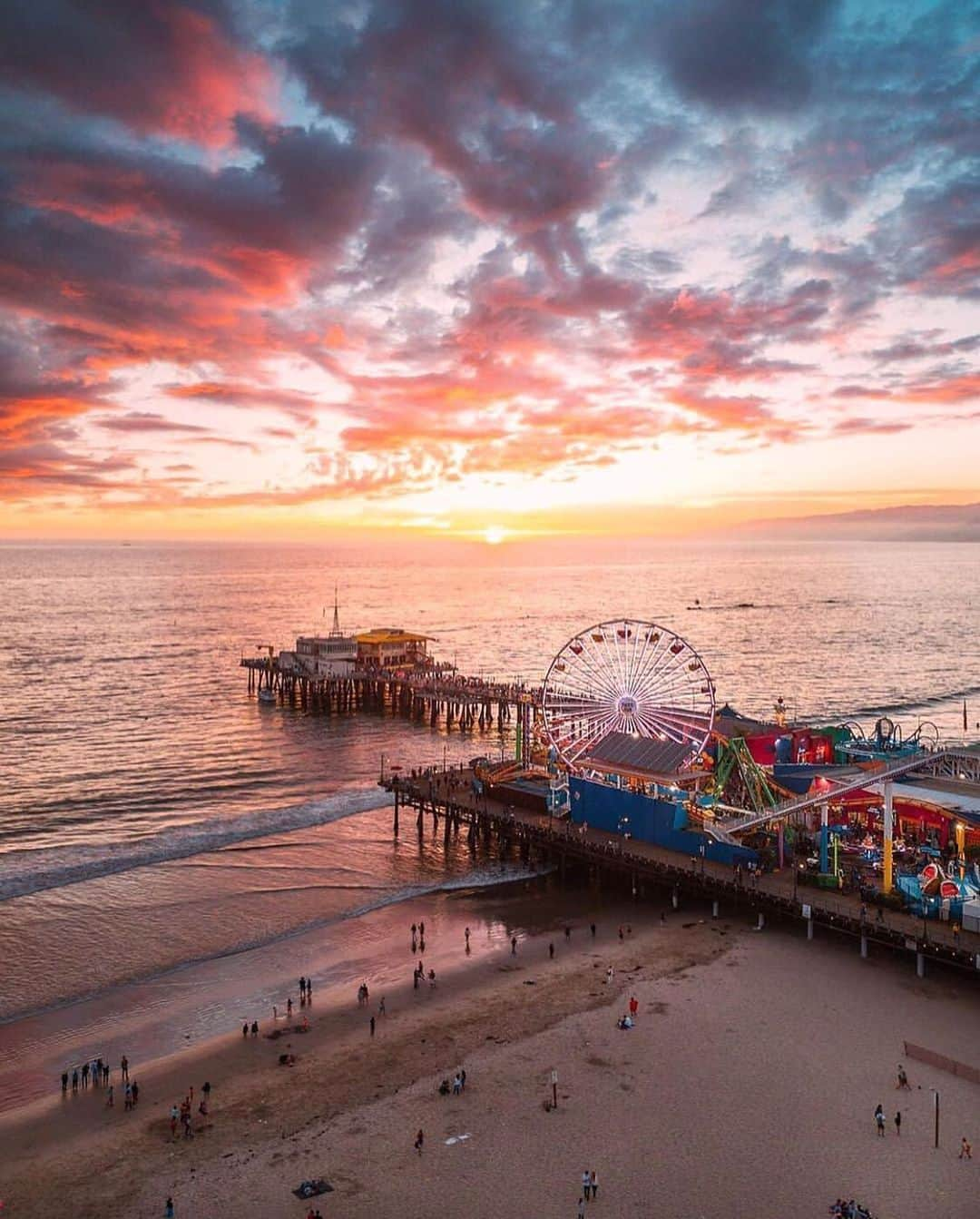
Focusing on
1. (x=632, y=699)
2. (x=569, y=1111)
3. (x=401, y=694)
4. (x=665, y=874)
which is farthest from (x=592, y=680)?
(x=401, y=694)

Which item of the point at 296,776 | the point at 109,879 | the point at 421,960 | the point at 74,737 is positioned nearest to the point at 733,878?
the point at 421,960

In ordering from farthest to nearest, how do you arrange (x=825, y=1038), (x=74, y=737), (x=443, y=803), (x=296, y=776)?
(x=74, y=737), (x=296, y=776), (x=443, y=803), (x=825, y=1038)

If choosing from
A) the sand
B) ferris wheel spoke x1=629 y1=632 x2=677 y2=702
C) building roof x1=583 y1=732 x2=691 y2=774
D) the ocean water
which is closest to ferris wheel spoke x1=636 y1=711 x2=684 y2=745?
building roof x1=583 y1=732 x2=691 y2=774

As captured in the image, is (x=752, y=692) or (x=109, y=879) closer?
(x=109, y=879)

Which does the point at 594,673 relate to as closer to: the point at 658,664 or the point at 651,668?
the point at 651,668

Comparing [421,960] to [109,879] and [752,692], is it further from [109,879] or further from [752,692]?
[752,692]

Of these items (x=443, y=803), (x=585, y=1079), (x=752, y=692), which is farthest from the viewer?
(x=752, y=692)
